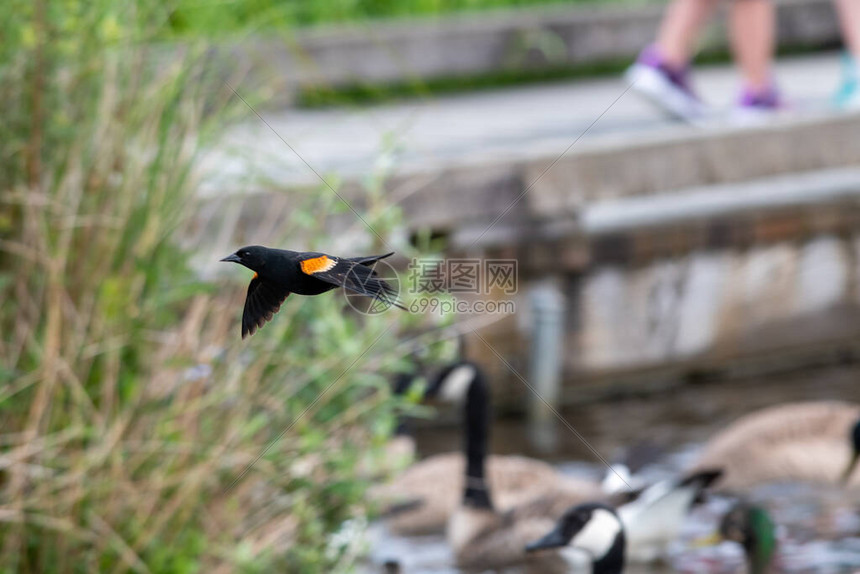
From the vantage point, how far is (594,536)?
3354 millimetres

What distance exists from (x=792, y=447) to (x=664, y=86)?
5.25ft

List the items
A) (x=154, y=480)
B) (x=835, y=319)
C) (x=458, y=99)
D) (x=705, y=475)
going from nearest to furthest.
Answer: (x=154, y=480)
(x=705, y=475)
(x=835, y=319)
(x=458, y=99)

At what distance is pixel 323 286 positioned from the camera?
23.9 inches

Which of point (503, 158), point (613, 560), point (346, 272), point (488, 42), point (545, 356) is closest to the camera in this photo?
point (346, 272)

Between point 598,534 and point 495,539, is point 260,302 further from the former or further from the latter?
point 495,539

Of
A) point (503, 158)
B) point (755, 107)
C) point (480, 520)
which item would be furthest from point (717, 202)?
point (480, 520)

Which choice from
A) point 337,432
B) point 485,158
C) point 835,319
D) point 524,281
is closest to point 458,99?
point 524,281

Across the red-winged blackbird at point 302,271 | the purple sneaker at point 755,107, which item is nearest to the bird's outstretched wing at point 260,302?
the red-winged blackbird at point 302,271

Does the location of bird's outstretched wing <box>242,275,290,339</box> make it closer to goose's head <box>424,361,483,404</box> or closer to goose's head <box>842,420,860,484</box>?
goose's head <box>424,361,483,404</box>

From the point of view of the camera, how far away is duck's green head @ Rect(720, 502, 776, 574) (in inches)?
162

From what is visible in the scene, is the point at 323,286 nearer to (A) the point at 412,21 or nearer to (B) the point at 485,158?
(B) the point at 485,158

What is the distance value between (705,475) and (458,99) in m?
3.41

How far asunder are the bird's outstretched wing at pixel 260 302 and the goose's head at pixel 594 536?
2.59 metres

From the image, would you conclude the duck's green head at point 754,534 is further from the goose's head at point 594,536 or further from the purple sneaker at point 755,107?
the purple sneaker at point 755,107
